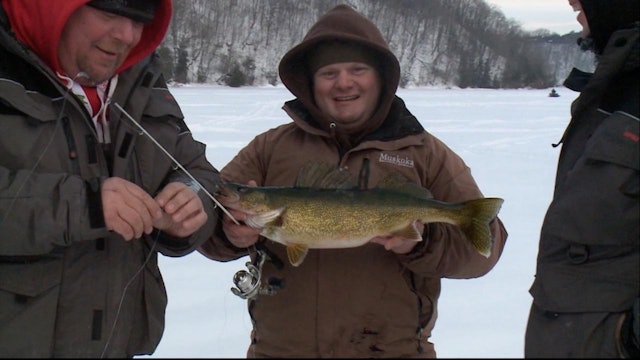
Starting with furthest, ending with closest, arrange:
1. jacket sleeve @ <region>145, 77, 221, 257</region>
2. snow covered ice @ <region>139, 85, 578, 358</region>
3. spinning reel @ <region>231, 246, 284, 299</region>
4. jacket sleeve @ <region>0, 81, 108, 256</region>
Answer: snow covered ice @ <region>139, 85, 578, 358</region> → spinning reel @ <region>231, 246, 284, 299</region> → jacket sleeve @ <region>145, 77, 221, 257</region> → jacket sleeve @ <region>0, 81, 108, 256</region>

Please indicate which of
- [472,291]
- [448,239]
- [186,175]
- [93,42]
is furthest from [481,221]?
[472,291]

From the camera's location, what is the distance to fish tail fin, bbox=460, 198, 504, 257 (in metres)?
2.46

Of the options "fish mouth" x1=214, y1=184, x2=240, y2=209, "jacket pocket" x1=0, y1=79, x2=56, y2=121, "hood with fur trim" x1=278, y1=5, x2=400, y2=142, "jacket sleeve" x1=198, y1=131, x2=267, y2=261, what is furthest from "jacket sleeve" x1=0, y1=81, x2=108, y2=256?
"hood with fur trim" x1=278, y1=5, x2=400, y2=142

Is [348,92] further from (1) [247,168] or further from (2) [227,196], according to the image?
(2) [227,196]

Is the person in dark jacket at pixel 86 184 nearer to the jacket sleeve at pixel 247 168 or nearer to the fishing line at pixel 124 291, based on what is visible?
the fishing line at pixel 124 291

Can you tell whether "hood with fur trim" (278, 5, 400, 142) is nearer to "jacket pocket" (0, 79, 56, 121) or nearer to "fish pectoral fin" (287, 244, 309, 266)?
"fish pectoral fin" (287, 244, 309, 266)

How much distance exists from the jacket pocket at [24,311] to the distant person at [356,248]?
0.82 meters

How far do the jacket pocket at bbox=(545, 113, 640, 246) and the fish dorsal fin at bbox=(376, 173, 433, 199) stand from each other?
→ 22.1 inches

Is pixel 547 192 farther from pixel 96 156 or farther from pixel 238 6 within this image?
pixel 238 6

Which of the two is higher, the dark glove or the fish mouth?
the fish mouth

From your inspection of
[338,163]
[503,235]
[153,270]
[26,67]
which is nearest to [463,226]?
[503,235]

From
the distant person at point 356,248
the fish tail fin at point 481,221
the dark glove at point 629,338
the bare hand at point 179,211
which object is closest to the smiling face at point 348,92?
the distant person at point 356,248

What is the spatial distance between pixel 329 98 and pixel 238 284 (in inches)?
39.1

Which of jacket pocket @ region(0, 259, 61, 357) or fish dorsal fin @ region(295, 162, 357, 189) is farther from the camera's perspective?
fish dorsal fin @ region(295, 162, 357, 189)
